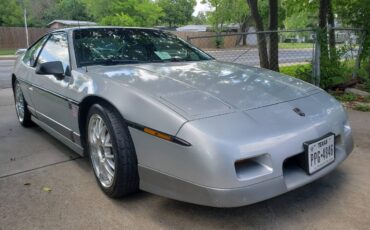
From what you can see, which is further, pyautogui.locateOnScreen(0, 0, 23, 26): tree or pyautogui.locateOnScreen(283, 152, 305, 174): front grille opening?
pyautogui.locateOnScreen(0, 0, 23, 26): tree

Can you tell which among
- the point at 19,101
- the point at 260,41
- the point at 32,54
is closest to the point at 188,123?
the point at 32,54

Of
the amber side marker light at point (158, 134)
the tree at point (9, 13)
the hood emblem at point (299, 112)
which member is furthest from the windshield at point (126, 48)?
the tree at point (9, 13)

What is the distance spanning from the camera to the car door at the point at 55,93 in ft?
10.2

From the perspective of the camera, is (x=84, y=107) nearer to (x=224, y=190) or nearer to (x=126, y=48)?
(x=126, y=48)

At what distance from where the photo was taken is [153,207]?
2.48 meters

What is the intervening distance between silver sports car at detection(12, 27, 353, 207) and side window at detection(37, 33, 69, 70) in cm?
3

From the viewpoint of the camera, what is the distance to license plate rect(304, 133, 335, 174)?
220 cm

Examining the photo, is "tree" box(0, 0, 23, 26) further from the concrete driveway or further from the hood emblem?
the hood emblem

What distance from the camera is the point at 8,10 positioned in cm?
4347

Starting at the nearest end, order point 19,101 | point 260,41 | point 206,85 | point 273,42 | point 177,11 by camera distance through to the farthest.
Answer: point 206,85
point 19,101
point 273,42
point 260,41
point 177,11

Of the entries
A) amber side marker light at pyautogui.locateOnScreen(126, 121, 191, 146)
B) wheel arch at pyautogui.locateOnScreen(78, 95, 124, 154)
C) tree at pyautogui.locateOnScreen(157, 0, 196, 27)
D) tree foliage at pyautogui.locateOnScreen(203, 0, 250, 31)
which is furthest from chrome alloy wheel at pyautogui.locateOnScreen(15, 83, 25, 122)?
tree at pyautogui.locateOnScreen(157, 0, 196, 27)

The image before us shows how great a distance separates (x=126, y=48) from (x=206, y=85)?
118 cm

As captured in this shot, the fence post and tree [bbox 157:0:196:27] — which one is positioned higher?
tree [bbox 157:0:196:27]

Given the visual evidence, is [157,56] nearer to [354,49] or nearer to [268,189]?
[268,189]
